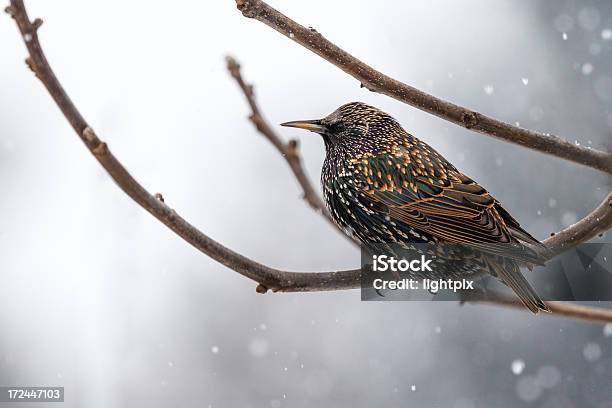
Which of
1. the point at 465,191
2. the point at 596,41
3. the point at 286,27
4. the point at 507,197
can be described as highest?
the point at 596,41

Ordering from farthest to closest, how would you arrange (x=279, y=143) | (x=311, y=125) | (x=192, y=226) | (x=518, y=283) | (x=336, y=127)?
1. (x=336, y=127)
2. (x=311, y=125)
3. (x=518, y=283)
4. (x=279, y=143)
5. (x=192, y=226)

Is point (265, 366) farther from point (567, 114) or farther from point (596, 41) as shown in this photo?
point (596, 41)

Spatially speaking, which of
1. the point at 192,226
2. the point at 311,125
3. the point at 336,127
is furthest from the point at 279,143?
the point at 336,127

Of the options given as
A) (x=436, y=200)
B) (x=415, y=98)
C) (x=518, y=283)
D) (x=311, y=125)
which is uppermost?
(x=311, y=125)

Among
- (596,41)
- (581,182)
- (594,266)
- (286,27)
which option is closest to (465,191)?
(594,266)

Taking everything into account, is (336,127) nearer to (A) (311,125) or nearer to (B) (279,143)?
(A) (311,125)

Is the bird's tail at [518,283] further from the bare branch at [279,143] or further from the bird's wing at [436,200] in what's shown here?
the bare branch at [279,143]

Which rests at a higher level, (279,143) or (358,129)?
(358,129)
